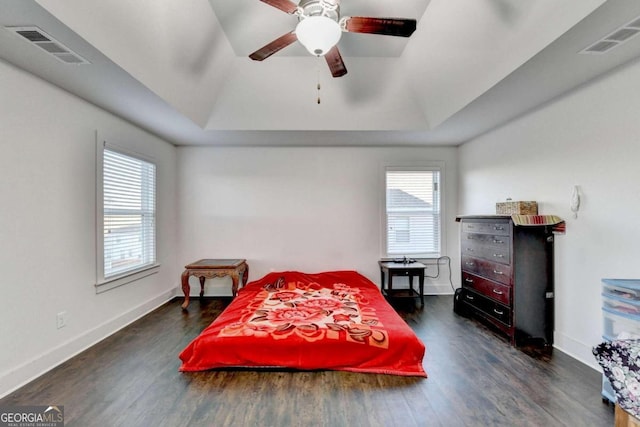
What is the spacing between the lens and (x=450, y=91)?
9.80 feet

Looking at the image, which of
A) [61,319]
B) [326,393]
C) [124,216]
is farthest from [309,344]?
[124,216]

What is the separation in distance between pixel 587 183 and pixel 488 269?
1.18 metres

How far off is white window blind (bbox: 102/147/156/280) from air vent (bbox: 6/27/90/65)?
1184 mm

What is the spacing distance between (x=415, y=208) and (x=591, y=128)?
2402mm

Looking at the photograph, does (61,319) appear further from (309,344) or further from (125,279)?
(309,344)

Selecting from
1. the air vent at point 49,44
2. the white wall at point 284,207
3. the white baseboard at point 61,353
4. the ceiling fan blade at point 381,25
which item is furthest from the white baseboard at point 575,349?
the air vent at point 49,44

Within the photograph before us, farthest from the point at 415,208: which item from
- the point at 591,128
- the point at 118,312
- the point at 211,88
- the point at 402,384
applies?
the point at 118,312

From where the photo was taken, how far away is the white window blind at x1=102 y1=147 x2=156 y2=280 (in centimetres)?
308

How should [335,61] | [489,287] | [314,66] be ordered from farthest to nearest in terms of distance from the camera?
[314,66] < [489,287] < [335,61]

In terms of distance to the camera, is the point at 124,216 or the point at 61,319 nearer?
the point at 61,319

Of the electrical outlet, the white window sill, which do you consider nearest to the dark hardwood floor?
the electrical outlet

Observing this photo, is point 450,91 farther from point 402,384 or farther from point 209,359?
point 209,359

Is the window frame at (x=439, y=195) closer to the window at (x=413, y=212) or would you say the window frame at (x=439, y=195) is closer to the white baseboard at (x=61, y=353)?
the window at (x=413, y=212)

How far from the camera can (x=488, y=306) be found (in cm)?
309
